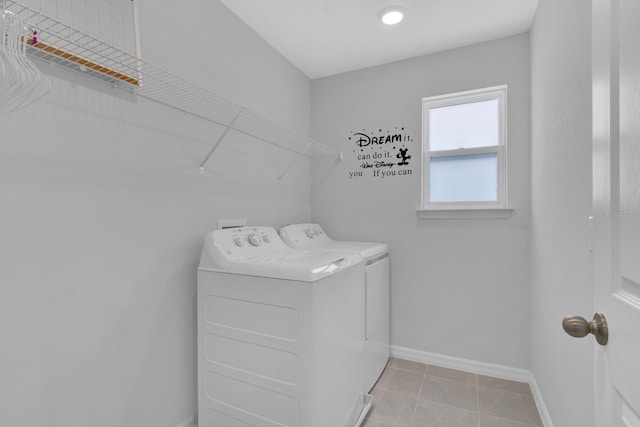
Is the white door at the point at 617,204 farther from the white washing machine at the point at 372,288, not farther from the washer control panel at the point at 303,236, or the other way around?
the washer control panel at the point at 303,236

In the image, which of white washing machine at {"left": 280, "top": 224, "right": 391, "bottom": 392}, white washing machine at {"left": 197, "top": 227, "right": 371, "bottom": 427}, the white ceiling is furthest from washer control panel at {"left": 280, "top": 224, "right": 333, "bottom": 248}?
the white ceiling

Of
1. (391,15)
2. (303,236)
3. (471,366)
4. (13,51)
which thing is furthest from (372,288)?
(13,51)

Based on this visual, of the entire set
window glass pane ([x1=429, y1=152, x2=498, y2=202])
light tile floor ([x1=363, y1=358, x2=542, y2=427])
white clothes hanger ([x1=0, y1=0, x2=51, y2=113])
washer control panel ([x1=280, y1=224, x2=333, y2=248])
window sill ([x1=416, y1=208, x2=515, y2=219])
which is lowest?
light tile floor ([x1=363, y1=358, x2=542, y2=427])

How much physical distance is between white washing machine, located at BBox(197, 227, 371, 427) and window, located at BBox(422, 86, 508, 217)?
4.05ft

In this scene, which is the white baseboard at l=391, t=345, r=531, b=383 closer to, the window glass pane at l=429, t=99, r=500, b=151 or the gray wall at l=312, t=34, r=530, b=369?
the gray wall at l=312, t=34, r=530, b=369

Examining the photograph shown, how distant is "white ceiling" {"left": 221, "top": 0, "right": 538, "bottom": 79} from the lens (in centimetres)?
193

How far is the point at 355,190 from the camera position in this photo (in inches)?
109

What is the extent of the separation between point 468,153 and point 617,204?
2.00 meters

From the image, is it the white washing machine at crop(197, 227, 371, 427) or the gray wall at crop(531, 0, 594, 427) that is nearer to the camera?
the gray wall at crop(531, 0, 594, 427)

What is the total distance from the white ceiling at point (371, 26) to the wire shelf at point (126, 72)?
70cm

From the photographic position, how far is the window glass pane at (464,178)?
2385 mm

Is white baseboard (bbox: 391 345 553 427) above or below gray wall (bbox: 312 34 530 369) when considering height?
below

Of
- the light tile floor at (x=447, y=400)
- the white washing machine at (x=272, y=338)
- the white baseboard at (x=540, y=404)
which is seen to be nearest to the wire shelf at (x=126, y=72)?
the white washing machine at (x=272, y=338)

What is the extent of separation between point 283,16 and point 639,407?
235 cm
